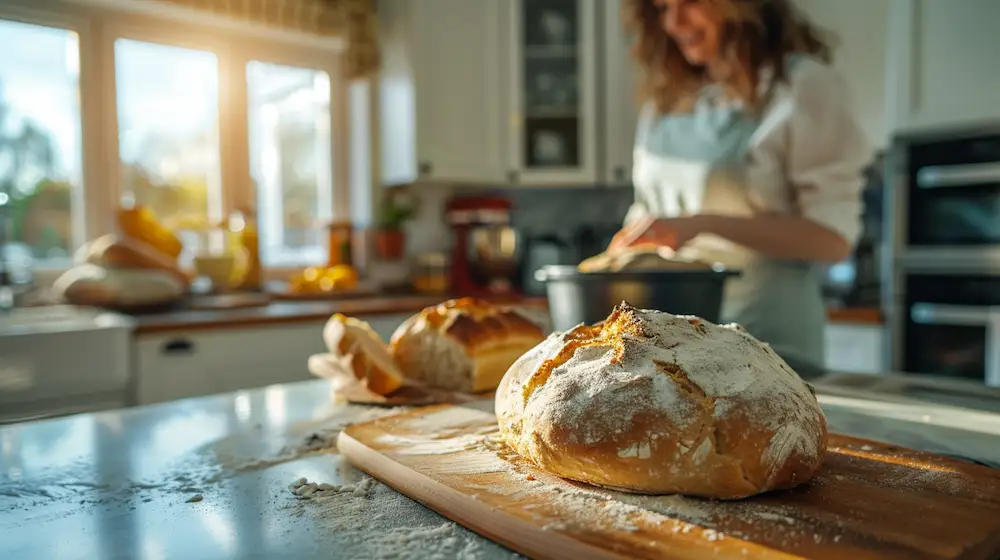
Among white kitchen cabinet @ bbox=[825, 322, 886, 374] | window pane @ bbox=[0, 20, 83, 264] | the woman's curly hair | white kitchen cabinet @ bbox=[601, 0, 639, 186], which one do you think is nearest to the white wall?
white kitchen cabinet @ bbox=[825, 322, 886, 374]

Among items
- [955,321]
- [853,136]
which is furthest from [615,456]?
[955,321]

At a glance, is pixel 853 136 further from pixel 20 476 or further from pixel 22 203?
pixel 22 203

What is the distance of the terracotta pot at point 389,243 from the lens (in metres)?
3.09

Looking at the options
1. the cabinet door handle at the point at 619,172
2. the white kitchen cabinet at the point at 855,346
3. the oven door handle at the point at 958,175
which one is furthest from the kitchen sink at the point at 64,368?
the oven door handle at the point at 958,175

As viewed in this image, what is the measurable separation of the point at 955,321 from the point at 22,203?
3.10m

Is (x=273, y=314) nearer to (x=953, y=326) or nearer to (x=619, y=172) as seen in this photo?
(x=619, y=172)

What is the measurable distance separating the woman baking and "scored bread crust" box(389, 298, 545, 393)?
0.37m

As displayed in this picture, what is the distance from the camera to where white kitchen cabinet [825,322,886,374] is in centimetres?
253

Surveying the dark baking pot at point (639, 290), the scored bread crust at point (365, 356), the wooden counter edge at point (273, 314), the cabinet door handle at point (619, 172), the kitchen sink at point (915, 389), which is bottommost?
the wooden counter edge at point (273, 314)

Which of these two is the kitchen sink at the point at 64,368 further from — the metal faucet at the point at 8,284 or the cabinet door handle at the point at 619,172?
the cabinet door handle at the point at 619,172

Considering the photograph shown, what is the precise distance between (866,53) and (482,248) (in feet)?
5.38

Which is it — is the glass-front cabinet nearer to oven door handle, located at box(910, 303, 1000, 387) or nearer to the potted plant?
the potted plant

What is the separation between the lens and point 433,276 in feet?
9.91

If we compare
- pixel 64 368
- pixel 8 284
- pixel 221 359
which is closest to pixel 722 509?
pixel 64 368
